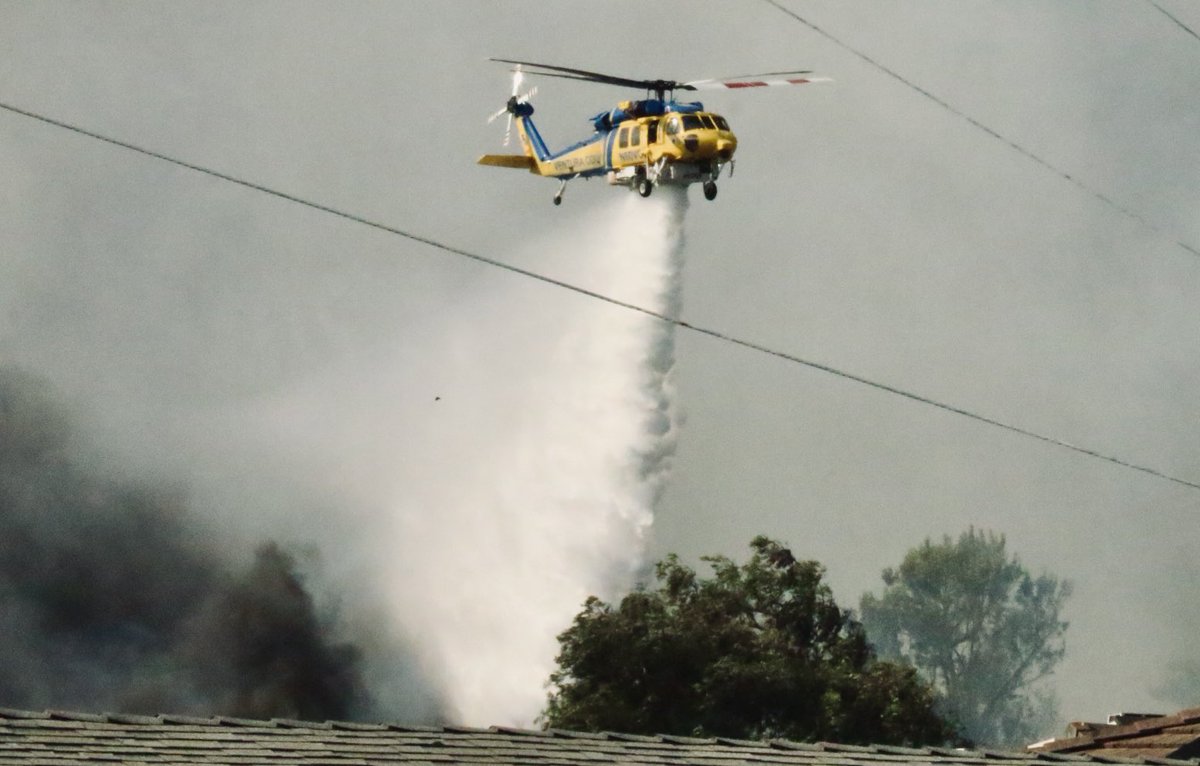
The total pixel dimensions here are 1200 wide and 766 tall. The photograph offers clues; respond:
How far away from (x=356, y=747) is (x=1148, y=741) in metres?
13.3

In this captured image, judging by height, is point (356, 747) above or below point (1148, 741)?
below

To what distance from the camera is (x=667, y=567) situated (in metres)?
77.4

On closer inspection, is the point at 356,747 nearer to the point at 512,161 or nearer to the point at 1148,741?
the point at 1148,741

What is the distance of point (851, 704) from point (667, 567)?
10275mm

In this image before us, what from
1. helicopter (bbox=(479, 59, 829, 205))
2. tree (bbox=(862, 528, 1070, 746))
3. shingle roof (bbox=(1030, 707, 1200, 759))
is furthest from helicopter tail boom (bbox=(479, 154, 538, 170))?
tree (bbox=(862, 528, 1070, 746))

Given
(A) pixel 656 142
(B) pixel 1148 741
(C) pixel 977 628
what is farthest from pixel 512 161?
(C) pixel 977 628

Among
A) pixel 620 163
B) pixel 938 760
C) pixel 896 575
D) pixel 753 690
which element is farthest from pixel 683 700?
pixel 896 575

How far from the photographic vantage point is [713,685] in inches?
2697

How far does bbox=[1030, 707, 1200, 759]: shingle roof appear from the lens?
98.4 feet

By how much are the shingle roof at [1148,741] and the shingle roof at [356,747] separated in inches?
214

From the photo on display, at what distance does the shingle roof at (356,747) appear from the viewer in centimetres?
2098

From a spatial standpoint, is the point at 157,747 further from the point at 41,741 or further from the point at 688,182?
the point at 688,182

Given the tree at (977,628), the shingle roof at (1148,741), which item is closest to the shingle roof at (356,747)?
the shingle roof at (1148,741)

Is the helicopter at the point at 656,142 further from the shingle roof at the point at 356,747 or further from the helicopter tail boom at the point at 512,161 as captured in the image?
the shingle roof at the point at 356,747
